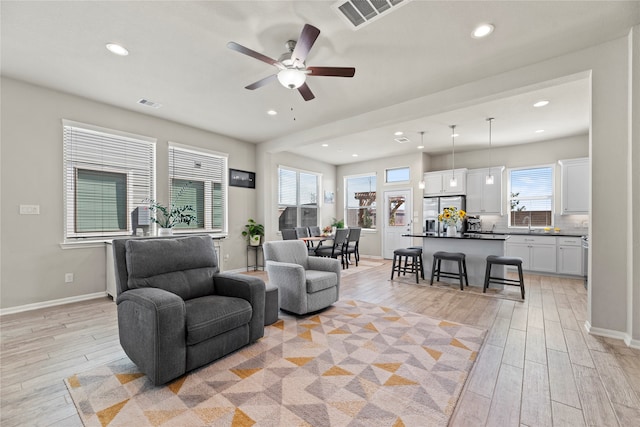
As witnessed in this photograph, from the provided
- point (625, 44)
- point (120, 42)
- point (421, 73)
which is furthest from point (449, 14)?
point (120, 42)

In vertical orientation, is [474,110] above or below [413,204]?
above

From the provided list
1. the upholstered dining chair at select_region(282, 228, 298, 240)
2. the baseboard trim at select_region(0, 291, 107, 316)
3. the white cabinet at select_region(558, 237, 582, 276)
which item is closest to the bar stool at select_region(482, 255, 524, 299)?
the white cabinet at select_region(558, 237, 582, 276)

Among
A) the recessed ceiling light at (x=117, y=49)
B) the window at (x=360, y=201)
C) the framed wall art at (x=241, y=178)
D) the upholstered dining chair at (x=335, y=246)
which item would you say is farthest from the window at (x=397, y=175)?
the recessed ceiling light at (x=117, y=49)

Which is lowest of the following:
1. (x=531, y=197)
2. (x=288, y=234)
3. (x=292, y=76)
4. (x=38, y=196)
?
(x=288, y=234)

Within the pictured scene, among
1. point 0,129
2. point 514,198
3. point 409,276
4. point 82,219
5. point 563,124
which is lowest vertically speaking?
point 409,276

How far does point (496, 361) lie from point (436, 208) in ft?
17.3

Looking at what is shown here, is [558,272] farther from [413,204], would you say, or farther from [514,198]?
[413,204]

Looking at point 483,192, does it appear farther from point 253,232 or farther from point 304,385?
point 304,385

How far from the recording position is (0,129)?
3479mm

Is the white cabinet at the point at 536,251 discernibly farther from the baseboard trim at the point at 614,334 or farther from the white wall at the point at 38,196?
the white wall at the point at 38,196

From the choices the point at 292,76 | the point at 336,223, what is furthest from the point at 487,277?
the point at 336,223

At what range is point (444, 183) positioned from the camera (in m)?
7.19

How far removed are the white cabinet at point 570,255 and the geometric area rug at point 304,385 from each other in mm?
4207

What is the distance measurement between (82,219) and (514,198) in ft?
27.8
